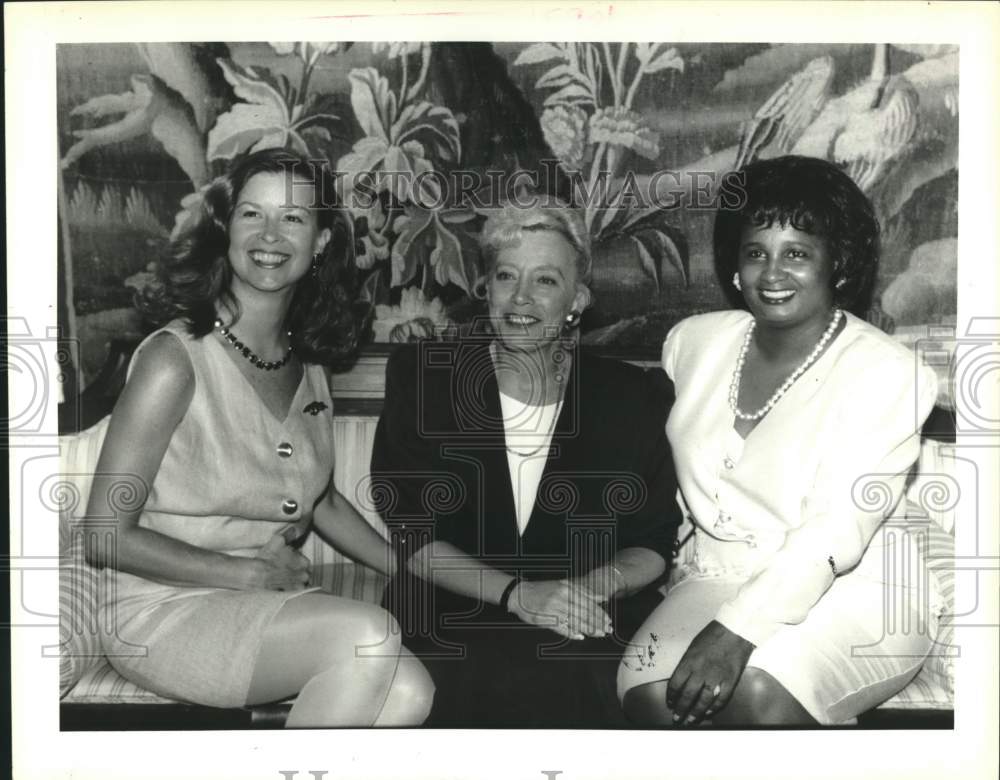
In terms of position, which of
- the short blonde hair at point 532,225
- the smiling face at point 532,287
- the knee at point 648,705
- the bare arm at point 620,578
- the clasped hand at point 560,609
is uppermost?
the short blonde hair at point 532,225

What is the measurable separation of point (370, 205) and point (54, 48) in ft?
2.92

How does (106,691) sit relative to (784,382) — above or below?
below

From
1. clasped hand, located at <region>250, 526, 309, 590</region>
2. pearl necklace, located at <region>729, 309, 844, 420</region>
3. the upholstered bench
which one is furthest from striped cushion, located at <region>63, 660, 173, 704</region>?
pearl necklace, located at <region>729, 309, 844, 420</region>

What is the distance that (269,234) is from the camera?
8.86 feet

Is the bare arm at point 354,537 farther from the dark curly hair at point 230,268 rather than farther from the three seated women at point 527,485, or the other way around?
the dark curly hair at point 230,268

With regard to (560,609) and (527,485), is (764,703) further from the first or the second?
(527,485)

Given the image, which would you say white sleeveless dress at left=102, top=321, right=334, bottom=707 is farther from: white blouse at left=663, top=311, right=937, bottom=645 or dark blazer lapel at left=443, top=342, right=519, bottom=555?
white blouse at left=663, top=311, right=937, bottom=645

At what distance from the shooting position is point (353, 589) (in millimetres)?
2781

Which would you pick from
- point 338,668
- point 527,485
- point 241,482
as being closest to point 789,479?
point 527,485

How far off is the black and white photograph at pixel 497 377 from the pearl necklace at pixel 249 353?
0.4 inches

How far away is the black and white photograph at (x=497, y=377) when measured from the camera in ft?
8.82

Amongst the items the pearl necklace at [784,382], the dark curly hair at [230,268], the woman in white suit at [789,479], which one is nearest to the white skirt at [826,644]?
the woman in white suit at [789,479]

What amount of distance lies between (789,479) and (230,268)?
150cm
